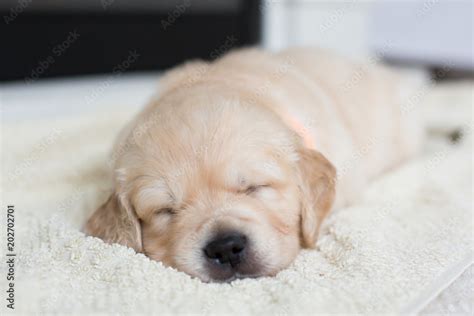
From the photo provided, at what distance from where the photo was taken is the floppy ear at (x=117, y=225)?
2650 millimetres

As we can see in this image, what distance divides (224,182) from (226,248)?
0.30m

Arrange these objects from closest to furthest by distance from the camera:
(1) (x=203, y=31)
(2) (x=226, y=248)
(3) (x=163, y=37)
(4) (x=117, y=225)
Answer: (2) (x=226, y=248) < (4) (x=117, y=225) < (3) (x=163, y=37) < (1) (x=203, y=31)

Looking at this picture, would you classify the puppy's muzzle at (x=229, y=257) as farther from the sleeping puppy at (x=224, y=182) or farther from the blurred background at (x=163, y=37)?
the blurred background at (x=163, y=37)


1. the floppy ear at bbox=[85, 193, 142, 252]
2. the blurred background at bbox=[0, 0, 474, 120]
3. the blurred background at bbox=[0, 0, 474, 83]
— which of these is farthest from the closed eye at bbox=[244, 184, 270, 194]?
the blurred background at bbox=[0, 0, 474, 83]

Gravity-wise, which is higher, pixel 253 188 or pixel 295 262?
pixel 253 188

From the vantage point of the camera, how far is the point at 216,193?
250 cm

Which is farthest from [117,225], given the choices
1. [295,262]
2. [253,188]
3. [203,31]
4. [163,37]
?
[203,31]

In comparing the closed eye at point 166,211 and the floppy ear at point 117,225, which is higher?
the closed eye at point 166,211

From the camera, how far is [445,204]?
3.19 m

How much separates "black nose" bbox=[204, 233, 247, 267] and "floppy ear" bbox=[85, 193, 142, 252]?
0.44 meters

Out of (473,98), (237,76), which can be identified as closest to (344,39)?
(473,98)

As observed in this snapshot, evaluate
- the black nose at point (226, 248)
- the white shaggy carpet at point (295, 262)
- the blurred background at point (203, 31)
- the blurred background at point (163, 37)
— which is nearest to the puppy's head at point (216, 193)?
the black nose at point (226, 248)

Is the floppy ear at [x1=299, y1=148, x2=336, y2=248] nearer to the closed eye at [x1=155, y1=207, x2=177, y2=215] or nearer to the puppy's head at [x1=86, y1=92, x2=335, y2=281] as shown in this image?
the puppy's head at [x1=86, y1=92, x2=335, y2=281]

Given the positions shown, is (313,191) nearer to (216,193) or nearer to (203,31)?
(216,193)
